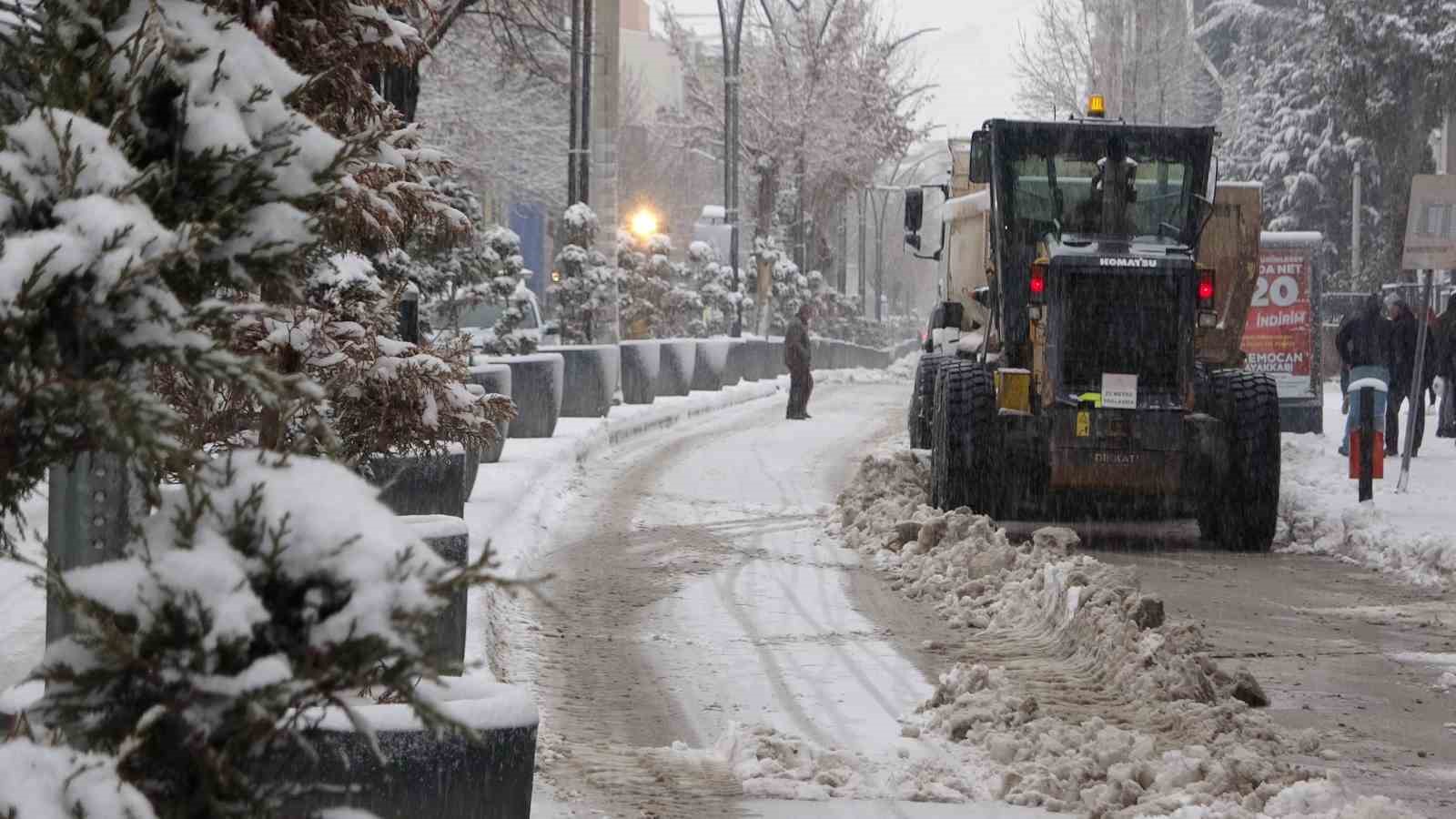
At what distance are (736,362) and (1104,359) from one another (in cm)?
2716

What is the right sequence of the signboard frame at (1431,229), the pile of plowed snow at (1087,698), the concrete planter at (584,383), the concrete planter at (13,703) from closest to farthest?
the concrete planter at (13,703) → the pile of plowed snow at (1087,698) → the signboard frame at (1431,229) → the concrete planter at (584,383)

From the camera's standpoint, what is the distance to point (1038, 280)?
15516 millimetres

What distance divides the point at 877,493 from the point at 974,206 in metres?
4.15

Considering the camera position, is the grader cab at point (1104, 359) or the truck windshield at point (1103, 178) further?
the truck windshield at point (1103, 178)

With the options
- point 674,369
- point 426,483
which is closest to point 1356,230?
point 674,369

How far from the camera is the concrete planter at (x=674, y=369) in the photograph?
34156mm

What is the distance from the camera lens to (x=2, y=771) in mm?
3023

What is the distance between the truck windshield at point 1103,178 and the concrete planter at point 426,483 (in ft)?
22.4

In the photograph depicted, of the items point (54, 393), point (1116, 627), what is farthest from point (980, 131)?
point (54, 393)

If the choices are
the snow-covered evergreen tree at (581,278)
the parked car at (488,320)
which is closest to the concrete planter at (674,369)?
the snow-covered evergreen tree at (581,278)

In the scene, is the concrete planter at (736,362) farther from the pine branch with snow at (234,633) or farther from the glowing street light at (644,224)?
the pine branch with snow at (234,633)

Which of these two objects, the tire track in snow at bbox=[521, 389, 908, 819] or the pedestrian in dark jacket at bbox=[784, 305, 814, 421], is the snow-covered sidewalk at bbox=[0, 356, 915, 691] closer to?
the tire track in snow at bbox=[521, 389, 908, 819]

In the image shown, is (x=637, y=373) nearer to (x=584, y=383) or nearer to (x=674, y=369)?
(x=674, y=369)

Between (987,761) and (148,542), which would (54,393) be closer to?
(148,542)
